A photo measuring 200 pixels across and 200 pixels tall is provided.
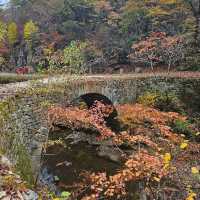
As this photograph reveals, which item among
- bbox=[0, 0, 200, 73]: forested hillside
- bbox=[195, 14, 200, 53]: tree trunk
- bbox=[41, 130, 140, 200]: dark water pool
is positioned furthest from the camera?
bbox=[0, 0, 200, 73]: forested hillside

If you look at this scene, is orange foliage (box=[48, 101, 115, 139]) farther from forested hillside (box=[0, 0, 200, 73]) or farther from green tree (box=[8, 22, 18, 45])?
green tree (box=[8, 22, 18, 45])

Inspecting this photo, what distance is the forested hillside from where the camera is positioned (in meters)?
28.5

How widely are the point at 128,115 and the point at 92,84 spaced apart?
225cm

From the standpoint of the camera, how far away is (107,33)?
35.4m

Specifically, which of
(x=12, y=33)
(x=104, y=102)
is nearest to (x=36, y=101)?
(x=104, y=102)

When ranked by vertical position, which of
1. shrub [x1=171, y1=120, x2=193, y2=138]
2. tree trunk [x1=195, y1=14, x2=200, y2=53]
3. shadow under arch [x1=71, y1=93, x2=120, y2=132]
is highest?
tree trunk [x1=195, y1=14, x2=200, y2=53]

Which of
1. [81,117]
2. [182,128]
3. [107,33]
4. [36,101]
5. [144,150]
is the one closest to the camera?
[144,150]

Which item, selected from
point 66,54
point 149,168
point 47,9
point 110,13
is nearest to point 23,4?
point 47,9

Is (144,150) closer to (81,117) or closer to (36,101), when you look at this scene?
(81,117)

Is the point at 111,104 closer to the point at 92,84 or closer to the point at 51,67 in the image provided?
the point at 92,84

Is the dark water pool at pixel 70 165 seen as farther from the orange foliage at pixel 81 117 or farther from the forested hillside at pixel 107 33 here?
the forested hillside at pixel 107 33

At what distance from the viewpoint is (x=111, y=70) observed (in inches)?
1351

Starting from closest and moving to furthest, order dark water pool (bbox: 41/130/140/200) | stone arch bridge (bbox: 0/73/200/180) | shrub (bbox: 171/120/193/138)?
stone arch bridge (bbox: 0/73/200/180)
dark water pool (bbox: 41/130/140/200)
shrub (bbox: 171/120/193/138)

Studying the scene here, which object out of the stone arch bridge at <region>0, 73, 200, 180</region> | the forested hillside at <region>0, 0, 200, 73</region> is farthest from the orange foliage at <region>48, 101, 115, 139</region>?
the forested hillside at <region>0, 0, 200, 73</region>
